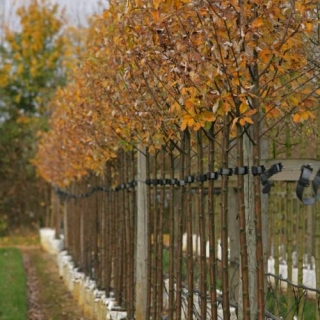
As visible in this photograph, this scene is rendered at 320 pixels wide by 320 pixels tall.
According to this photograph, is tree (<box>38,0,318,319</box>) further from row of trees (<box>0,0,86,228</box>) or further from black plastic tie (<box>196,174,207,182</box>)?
row of trees (<box>0,0,86,228</box>)

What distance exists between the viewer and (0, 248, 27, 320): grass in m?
12.7

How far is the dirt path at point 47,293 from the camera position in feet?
43.1

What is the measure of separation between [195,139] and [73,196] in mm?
11561

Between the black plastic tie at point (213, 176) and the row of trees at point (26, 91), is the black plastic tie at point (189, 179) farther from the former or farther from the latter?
the row of trees at point (26, 91)

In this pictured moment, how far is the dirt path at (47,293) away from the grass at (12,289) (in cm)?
19

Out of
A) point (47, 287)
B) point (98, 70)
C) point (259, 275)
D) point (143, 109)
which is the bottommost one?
point (47, 287)

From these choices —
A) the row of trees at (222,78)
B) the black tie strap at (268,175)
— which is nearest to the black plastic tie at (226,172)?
the row of trees at (222,78)

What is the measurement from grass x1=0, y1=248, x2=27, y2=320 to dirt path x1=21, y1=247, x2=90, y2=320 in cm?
19

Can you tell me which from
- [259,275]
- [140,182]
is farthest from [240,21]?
[140,182]

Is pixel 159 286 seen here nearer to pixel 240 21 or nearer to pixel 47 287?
pixel 240 21

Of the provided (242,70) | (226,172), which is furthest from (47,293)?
(242,70)

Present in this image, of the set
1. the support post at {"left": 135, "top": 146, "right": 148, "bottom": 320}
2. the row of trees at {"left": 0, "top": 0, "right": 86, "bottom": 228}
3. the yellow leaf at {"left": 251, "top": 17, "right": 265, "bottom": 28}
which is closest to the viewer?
the yellow leaf at {"left": 251, "top": 17, "right": 265, "bottom": 28}

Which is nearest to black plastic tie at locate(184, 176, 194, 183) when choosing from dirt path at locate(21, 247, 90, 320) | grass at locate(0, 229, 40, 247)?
dirt path at locate(21, 247, 90, 320)

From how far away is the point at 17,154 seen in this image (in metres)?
32.4
